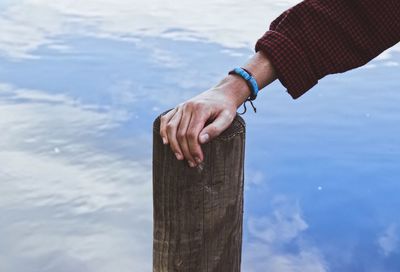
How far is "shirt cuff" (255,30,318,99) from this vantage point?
1637 mm

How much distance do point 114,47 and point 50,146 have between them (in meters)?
2.54

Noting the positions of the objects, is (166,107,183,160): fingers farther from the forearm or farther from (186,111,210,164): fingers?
the forearm

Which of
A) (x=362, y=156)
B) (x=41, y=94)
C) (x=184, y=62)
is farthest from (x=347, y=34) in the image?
(x=184, y=62)

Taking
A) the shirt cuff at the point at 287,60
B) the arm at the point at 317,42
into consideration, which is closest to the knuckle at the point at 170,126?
the arm at the point at 317,42

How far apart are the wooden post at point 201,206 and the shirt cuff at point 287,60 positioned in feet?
0.72

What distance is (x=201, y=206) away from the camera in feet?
4.79

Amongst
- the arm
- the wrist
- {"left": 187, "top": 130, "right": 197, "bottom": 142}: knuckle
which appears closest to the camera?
{"left": 187, "top": 130, "right": 197, "bottom": 142}: knuckle

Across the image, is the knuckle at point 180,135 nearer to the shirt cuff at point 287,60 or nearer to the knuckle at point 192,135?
the knuckle at point 192,135

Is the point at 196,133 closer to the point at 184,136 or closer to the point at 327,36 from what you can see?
the point at 184,136

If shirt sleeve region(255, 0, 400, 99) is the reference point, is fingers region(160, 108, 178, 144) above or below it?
below

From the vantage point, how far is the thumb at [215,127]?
1.39 metres

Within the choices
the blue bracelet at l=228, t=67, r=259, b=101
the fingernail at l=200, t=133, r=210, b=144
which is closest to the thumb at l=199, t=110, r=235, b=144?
the fingernail at l=200, t=133, r=210, b=144

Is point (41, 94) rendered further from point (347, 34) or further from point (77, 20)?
point (347, 34)

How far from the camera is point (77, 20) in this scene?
9.29 metres
